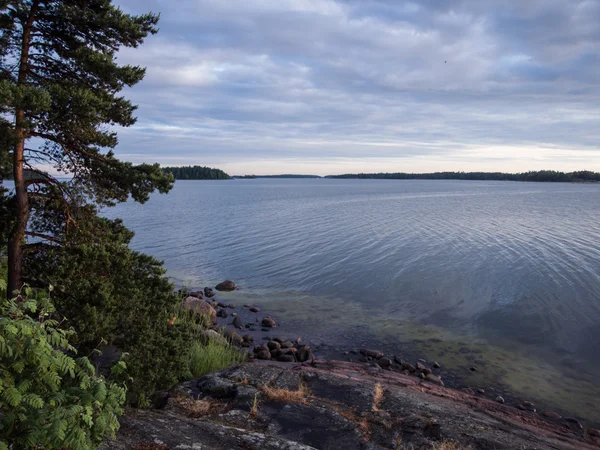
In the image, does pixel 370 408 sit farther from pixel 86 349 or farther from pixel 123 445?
pixel 86 349

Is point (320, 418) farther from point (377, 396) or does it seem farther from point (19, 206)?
point (19, 206)

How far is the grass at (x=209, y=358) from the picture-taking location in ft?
37.3

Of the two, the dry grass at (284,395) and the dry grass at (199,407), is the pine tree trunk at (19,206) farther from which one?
the dry grass at (284,395)

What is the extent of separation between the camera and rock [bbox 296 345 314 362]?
47.2 ft

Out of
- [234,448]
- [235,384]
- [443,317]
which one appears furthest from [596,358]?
[234,448]

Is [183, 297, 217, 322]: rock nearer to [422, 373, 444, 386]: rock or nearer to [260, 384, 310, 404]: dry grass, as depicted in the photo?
[260, 384, 310, 404]: dry grass

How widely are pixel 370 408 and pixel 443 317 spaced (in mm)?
11556

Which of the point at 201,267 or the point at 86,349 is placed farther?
the point at 201,267

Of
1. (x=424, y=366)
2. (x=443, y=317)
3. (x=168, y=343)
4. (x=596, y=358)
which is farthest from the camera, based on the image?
(x=443, y=317)

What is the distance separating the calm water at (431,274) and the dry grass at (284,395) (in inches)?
300

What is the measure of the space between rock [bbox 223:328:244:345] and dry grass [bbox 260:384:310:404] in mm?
6025

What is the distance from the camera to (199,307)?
17922 mm

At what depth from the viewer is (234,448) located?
21.3 feet

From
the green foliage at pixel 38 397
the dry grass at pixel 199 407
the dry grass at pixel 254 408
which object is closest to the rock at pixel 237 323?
the dry grass at pixel 199 407
